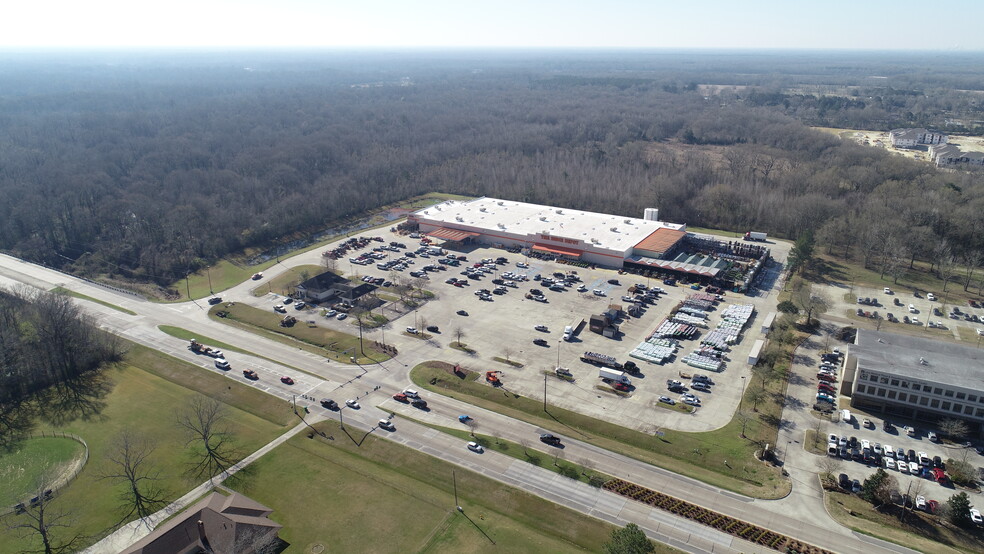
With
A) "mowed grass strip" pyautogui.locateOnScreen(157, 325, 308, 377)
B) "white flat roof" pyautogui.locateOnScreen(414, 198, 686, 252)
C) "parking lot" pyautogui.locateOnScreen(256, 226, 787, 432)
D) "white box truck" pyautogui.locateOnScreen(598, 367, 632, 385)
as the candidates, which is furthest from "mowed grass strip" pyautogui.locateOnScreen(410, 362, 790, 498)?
"white flat roof" pyautogui.locateOnScreen(414, 198, 686, 252)

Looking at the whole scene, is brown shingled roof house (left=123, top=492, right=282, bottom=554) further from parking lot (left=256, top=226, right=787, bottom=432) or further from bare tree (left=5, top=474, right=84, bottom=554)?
parking lot (left=256, top=226, right=787, bottom=432)

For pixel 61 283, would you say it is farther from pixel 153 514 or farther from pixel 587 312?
pixel 587 312

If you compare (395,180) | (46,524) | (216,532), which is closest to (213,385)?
(46,524)

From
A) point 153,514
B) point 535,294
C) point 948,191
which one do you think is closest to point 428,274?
point 535,294

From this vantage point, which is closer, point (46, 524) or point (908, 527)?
point (908, 527)

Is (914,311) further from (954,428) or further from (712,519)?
(712,519)

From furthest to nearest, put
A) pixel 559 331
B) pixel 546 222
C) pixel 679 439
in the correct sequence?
pixel 546 222 < pixel 559 331 < pixel 679 439
